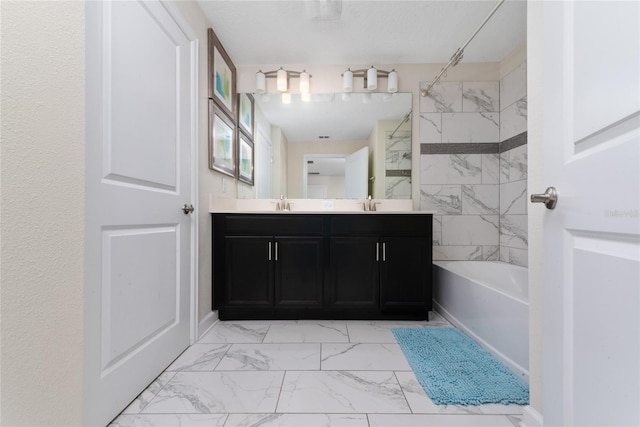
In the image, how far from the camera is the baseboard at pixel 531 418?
38.2 inches

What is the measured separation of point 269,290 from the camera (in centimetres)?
212

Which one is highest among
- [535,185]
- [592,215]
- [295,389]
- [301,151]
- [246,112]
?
[246,112]

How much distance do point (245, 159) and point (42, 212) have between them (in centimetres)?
179

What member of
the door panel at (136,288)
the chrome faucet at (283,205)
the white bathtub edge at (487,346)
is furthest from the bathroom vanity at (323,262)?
the door panel at (136,288)

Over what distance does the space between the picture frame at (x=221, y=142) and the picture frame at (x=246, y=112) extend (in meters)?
0.15

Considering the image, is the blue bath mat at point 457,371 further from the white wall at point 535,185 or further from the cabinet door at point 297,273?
the cabinet door at point 297,273

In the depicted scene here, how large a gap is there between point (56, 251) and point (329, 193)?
204 cm

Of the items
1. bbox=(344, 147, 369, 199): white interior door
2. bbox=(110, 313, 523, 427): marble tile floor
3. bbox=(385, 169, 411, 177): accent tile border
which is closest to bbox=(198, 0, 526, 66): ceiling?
bbox=(344, 147, 369, 199): white interior door

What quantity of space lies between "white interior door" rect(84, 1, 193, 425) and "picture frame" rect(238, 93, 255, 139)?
87 cm

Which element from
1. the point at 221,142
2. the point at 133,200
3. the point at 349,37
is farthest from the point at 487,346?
the point at 349,37

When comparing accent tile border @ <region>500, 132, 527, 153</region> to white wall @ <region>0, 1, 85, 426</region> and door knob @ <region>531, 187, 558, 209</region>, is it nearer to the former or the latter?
door knob @ <region>531, 187, 558, 209</region>

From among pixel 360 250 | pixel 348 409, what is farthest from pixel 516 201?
pixel 348 409

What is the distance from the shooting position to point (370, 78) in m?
2.48

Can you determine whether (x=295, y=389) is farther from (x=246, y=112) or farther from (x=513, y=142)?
(x=513, y=142)
